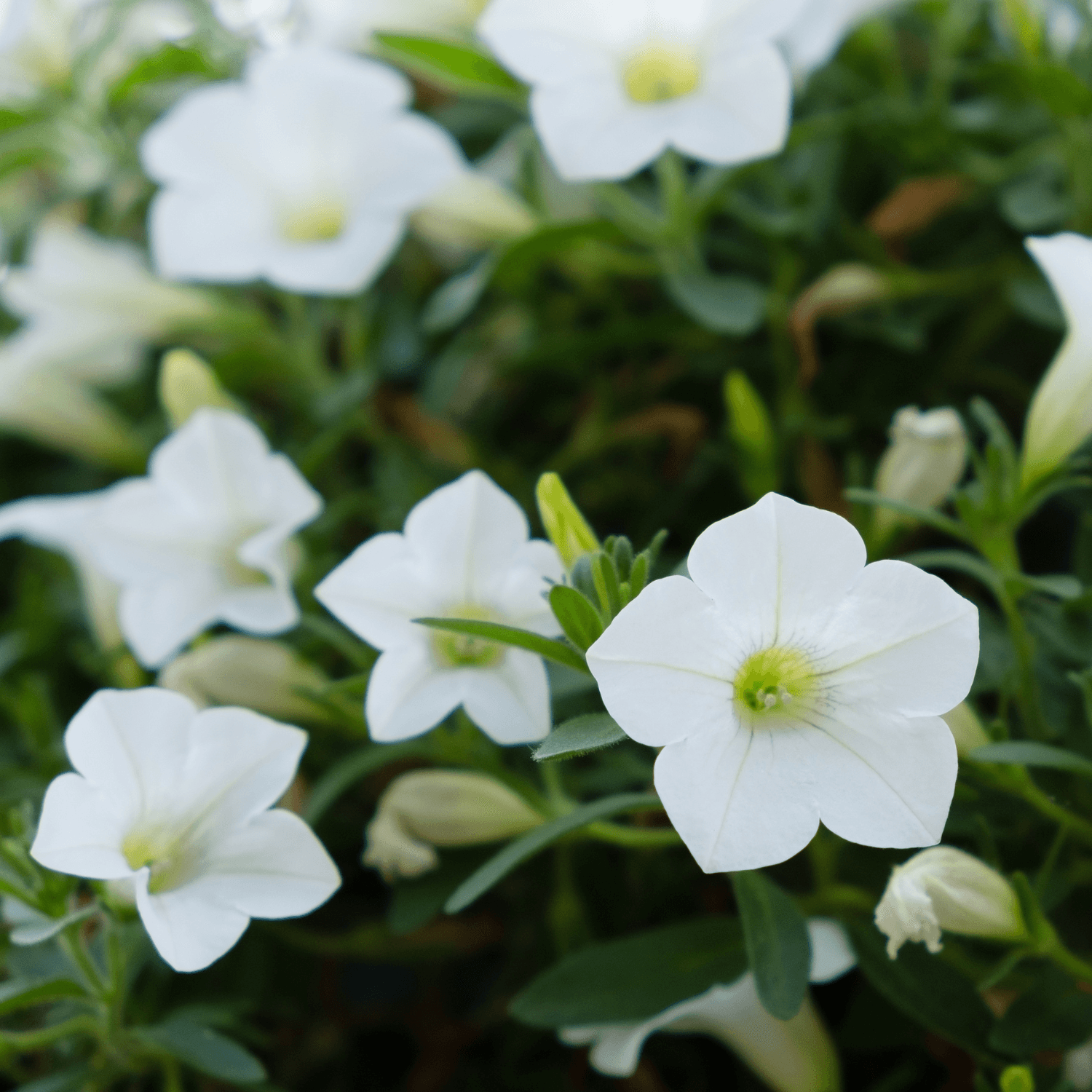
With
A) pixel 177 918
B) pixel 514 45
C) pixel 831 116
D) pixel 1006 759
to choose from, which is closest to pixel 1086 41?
pixel 831 116

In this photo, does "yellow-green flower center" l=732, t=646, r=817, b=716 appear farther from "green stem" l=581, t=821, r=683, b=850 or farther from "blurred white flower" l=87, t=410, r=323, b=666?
"blurred white flower" l=87, t=410, r=323, b=666

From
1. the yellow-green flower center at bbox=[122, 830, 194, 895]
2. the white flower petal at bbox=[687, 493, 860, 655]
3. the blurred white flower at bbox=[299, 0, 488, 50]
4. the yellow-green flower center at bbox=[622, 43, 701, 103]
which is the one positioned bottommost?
the yellow-green flower center at bbox=[122, 830, 194, 895]

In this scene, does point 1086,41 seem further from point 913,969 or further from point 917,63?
point 913,969

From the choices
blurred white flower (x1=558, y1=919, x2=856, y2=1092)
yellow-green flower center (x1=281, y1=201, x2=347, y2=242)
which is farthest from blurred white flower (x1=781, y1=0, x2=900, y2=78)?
blurred white flower (x1=558, y1=919, x2=856, y2=1092)

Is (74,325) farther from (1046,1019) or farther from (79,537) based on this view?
(1046,1019)

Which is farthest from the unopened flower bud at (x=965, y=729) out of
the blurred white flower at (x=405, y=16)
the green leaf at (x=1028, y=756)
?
the blurred white flower at (x=405, y=16)

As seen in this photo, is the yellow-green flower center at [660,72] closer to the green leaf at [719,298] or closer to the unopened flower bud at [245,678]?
the green leaf at [719,298]

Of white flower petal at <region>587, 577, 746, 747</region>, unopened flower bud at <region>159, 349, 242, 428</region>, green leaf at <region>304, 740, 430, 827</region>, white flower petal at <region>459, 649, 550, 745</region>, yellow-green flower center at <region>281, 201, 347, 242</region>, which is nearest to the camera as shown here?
white flower petal at <region>587, 577, 746, 747</region>
